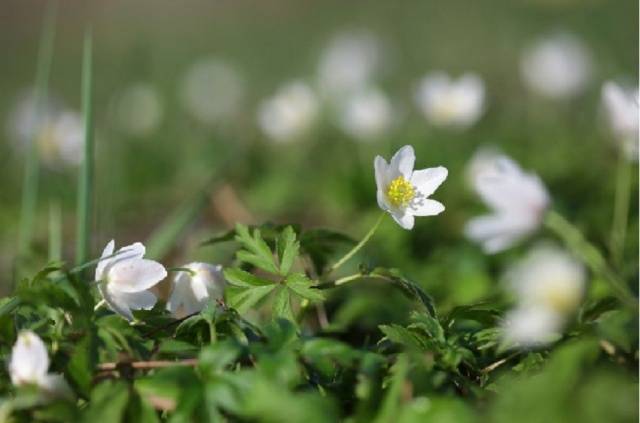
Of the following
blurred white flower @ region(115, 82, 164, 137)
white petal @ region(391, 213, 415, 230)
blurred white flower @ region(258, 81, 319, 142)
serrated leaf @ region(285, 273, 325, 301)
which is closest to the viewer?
serrated leaf @ region(285, 273, 325, 301)

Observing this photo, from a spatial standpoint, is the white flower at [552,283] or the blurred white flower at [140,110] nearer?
the white flower at [552,283]

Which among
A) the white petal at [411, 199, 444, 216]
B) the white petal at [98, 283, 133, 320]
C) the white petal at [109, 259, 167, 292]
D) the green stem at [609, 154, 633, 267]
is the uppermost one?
the white petal at [109, 259, 167, 292]

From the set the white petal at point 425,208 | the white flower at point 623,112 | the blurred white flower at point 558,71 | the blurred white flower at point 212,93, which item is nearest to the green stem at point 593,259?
the white petal at point 425,208

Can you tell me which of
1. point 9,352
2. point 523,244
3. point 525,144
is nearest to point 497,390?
point 9,352

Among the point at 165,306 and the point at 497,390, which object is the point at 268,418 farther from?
the point at 165,306

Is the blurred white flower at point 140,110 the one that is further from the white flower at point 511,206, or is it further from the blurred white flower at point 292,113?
the white flower at point 511,206

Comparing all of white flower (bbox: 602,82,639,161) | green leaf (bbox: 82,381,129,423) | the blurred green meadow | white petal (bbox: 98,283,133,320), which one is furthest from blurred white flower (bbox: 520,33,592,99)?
green leaf (bbox: 82,381,129,423)

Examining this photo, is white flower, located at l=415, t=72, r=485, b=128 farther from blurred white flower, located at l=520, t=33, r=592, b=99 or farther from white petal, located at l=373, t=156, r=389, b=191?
white petal, located at l=373, t=156, r=389, b=191
